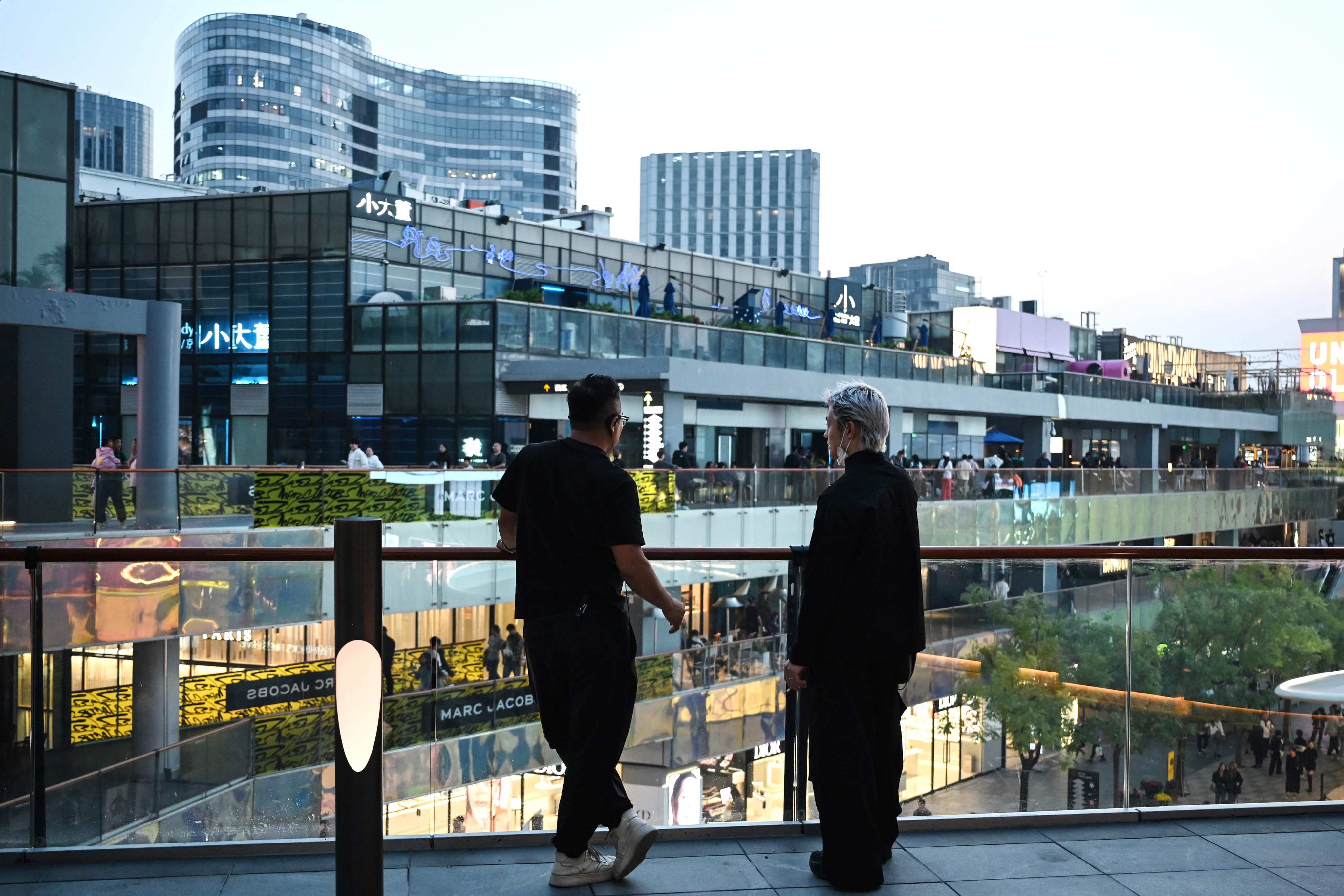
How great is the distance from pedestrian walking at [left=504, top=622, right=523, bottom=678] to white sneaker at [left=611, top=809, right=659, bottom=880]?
0.86m

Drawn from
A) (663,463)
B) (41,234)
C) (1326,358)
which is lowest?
(663,463)

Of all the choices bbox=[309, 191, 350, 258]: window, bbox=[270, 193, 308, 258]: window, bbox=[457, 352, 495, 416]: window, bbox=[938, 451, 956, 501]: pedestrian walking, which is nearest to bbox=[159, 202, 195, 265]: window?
bbox=[270, 193, 308, 258]: window

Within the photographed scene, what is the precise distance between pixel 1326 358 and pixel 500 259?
66850 millimetres

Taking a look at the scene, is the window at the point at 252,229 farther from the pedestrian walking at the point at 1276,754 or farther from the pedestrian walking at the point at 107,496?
the pedestrian walking at the point at 1276,754

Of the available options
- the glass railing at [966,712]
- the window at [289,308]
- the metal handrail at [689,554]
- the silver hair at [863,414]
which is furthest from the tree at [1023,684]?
the window at [289,308]

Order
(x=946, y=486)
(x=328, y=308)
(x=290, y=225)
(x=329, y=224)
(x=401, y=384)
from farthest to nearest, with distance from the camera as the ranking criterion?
(x=290, y=225) < (x=329, y=224) < (x=328, y=308) < (x=401, y=384) < (x=946, y=486)

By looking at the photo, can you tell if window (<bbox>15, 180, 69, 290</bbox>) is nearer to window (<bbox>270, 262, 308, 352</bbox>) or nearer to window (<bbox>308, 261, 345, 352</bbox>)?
window (<bbox>308, 261, 345, 352</bbox>)

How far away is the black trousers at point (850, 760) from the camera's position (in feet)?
12.9

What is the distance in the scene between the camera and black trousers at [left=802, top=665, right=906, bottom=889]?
3918mm

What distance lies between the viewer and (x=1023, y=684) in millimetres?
4812

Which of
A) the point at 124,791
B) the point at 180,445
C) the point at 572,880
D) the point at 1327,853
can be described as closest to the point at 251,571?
the point at 124,791

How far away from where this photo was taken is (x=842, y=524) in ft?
12.8

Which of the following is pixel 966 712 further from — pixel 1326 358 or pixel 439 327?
pixel 1326 358

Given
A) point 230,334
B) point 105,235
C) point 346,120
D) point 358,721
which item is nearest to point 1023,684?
point 358,721
